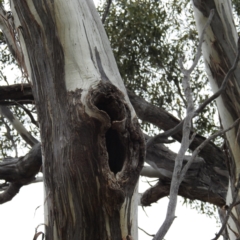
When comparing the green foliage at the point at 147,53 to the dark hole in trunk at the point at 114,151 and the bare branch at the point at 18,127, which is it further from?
the dark hole in trunk at the point at 114,151

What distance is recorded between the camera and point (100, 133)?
1.43 m

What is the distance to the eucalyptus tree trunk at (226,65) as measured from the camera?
277 cm

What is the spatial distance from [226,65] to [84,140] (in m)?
1.61

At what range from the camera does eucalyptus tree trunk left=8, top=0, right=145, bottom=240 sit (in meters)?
1.42

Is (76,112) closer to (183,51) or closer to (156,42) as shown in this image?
(156,42)

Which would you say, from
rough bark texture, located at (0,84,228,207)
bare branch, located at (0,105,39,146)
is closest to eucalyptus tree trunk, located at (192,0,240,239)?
rough bark texture, located at (0,84,228,207)

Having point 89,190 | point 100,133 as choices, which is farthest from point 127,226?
point 100,133

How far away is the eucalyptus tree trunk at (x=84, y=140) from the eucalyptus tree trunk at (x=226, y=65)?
1.30 metres

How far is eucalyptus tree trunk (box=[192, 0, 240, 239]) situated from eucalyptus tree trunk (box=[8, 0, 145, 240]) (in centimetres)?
130

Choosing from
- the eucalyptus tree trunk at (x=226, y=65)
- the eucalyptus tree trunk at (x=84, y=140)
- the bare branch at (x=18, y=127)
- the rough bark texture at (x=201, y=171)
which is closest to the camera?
the eucalyptus tree trunk at (x=84, y=140)

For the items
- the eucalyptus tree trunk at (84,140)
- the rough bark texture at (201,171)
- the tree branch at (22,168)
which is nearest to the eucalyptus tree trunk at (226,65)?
the rough bark texture at (201,171)

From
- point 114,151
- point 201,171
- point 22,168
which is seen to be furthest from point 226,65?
point 114,151

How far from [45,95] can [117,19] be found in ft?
12.1

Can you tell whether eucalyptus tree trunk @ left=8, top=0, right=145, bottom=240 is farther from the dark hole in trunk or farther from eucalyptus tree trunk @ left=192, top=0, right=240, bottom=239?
eucalyptus tree trunk @ left=192, top=0, right=240, bottom=239
